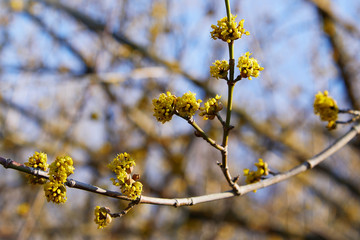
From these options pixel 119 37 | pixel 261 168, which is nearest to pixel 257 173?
→ pixel 261 168

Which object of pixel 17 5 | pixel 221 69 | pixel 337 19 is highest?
pixel 337 19

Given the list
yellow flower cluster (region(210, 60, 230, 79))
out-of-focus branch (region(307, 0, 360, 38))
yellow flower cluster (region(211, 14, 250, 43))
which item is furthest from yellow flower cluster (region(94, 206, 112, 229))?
out-of-focus branch (region(307, 0, 360, 38))

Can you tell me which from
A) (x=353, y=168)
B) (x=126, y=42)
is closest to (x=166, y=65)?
(x=126, y=42)

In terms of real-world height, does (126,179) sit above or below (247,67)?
below

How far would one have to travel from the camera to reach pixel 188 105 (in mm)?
1077

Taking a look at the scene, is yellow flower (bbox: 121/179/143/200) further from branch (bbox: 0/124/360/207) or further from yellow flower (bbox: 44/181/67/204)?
yellow flower (bbox: 44/181/67/204)

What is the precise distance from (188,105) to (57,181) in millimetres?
509

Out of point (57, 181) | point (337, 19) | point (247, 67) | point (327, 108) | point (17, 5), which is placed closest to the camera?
point (57, 181)

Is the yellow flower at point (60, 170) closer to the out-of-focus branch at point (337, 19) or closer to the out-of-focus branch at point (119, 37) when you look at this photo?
the out-of-focus branch at point (119, 37)

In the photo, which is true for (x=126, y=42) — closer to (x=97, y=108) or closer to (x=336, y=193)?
(x=97, y=108)

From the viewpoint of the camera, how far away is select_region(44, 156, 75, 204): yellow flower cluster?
3.33 feet

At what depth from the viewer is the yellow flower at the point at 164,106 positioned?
1.10 m

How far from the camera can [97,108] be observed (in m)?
5.14

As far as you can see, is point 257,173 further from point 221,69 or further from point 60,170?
point 60,170
